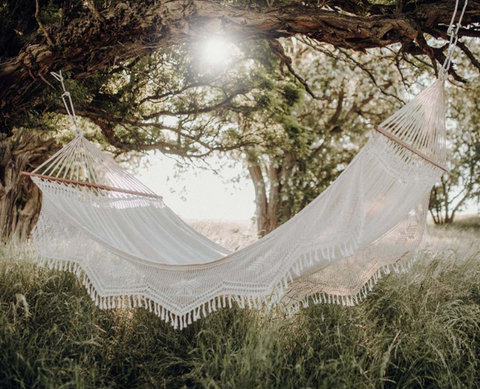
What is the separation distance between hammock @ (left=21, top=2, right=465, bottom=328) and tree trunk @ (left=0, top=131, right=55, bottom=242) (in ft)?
7.04

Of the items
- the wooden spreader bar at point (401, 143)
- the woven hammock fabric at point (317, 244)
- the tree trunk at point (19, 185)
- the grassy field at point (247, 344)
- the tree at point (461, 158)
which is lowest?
the grassy field at point (247, 344)

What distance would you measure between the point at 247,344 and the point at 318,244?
503 millimetres

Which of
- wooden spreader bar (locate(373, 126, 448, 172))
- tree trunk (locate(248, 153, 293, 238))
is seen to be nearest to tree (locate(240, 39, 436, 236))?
tree trunk (locate(248, 153, 293, 238))

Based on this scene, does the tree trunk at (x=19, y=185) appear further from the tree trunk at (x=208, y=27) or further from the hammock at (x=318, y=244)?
the hammock at (x=318, y=244)

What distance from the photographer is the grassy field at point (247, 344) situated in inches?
61.3

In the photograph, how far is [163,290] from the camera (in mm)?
1764

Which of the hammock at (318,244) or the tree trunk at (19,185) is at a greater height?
the tree trunk at (19,185)

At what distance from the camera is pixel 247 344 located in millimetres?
1765

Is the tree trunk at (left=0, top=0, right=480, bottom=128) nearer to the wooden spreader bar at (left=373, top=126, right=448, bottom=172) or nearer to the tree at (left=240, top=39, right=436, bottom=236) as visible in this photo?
the wooden spreader bar at (left=373, top=126, right=448, bottom=172)

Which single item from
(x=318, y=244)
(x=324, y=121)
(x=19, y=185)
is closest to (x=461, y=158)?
(x=324, y=121)

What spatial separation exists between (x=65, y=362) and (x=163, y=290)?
449 mm

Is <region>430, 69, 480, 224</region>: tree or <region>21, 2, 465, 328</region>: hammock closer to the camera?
<region>21, 2, 465, 328</region>: hammock

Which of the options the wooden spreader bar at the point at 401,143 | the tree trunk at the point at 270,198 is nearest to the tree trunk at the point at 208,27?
the wooden spreader bar at the point at 401,143

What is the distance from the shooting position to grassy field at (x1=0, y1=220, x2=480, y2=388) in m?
1.56
